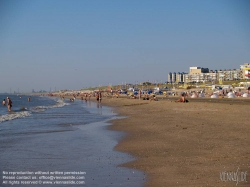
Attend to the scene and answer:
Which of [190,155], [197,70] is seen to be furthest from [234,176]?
[197,70]

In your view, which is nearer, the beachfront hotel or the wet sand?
the wet sand

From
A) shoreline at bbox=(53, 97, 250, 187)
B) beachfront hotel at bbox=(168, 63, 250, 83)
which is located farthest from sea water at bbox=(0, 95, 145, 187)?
beachfront hotel at bbox=(168, 63, 250, 83)

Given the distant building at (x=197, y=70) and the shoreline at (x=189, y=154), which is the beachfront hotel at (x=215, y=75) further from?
the shoreline at (x=189, y=154)

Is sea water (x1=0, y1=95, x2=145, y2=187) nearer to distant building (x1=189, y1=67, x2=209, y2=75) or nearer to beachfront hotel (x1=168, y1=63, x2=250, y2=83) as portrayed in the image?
beachfront hotel (x1=168, y1=63, x2=250, y2=83)

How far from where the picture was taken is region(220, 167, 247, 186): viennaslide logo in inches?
237

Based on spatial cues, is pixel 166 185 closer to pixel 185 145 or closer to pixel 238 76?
pixel 185 145

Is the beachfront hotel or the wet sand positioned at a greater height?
the beachfront hotel

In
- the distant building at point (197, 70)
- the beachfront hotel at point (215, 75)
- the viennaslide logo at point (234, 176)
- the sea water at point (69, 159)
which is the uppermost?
the distant building at point (197, 70)

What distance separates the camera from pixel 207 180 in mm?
6145

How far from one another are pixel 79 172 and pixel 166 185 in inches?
80.8

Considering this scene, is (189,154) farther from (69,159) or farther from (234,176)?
(69,159)

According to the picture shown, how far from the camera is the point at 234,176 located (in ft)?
20.4

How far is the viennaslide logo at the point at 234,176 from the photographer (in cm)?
601

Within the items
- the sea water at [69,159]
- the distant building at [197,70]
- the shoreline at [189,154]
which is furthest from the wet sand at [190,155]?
the distant building at [197,70]
